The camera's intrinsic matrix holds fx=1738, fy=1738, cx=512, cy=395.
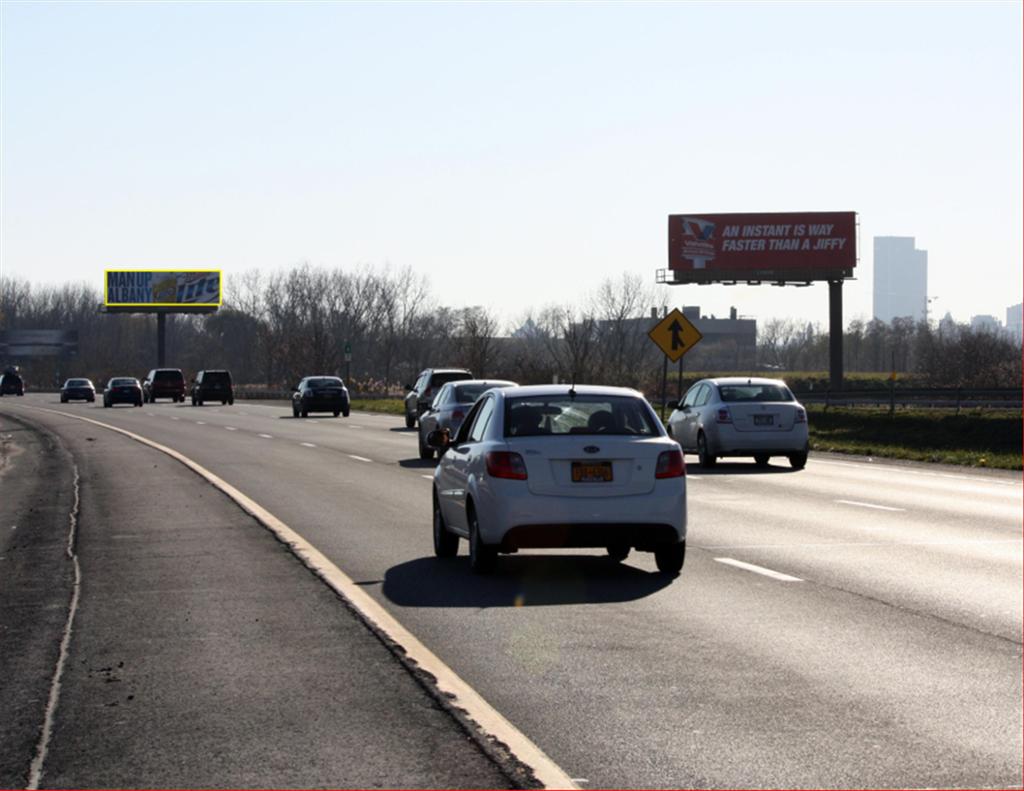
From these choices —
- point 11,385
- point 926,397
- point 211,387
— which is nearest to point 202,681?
point 926,397

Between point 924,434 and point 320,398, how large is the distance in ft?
83.1

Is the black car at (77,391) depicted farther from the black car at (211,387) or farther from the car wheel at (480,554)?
the car wheel at (480,554)

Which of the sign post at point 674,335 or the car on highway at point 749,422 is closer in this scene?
the car on highway at point 749,422

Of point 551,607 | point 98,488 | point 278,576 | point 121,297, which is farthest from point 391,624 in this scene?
point 121,297

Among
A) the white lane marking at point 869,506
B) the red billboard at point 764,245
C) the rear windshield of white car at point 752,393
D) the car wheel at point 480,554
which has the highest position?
the red billboard at point 764,245

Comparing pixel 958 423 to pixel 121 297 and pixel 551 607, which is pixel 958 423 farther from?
pixel 121 297

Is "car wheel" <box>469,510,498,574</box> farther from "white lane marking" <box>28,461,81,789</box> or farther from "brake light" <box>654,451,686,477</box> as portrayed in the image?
"white lane marking" <box>28,461,81,789</box>

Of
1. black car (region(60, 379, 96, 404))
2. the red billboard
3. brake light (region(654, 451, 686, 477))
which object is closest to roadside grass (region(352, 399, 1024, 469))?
brake light (region(654, 451, 686, 477))

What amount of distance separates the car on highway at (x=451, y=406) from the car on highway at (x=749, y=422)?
350 centimetres

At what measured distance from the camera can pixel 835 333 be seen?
9319cm

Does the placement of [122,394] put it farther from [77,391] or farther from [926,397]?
[926,397]

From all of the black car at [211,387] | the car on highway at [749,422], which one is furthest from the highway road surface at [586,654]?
the black car at [211,387]

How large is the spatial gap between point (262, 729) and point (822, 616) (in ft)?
16.3

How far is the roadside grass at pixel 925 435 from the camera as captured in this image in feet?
115
